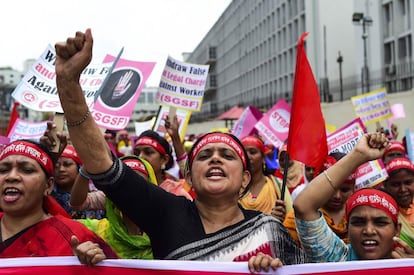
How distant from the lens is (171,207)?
2.58 m

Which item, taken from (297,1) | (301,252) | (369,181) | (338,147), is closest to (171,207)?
(301,252)

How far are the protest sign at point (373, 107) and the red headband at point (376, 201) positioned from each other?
19.4 feet

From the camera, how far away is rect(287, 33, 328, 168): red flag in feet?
9.90

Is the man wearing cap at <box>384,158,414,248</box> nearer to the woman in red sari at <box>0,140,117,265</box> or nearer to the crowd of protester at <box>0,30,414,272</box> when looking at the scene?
the crowd of protester at <box>0,30,414,272</box>

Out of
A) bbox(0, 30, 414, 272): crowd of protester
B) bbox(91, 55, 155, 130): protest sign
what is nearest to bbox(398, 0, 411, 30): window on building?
bbox(91, 55, 155, 130): protest sign

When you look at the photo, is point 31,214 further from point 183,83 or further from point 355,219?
point 183,83

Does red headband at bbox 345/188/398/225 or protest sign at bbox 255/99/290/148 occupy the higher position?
protest sign at bbox 255/99/290/148

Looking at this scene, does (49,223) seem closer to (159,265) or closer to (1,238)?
(1,238)

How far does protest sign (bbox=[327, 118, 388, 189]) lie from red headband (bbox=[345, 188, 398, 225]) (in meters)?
1.67

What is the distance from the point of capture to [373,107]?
8891mm

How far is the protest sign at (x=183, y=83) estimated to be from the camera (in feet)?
22.9

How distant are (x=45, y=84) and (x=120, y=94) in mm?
641

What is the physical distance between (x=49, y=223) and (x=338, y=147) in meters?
2.80

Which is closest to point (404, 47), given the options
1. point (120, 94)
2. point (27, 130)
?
point (27, 130)
